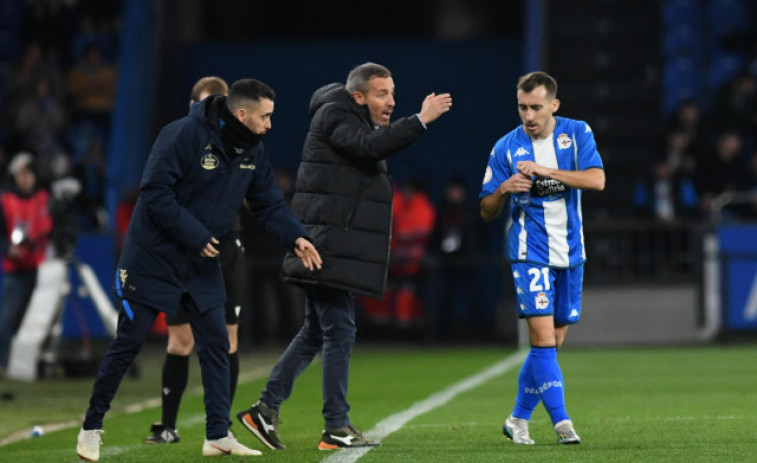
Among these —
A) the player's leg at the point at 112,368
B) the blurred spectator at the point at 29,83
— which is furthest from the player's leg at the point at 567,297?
the blurred spectator at the point at 29,83

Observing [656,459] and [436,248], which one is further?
[436,248]

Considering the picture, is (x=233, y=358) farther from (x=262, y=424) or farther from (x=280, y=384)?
(x=262, y=424)

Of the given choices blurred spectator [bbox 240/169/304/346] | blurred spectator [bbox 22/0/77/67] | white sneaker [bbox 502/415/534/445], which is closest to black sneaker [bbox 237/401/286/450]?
white sneaker [bbox 502/415/534/445]

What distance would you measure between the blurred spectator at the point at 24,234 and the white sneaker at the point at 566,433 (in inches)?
297

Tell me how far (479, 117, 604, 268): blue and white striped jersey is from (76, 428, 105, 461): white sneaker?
2.34 m

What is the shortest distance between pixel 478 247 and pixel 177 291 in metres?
12.4

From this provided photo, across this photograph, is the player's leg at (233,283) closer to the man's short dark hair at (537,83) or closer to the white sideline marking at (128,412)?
the white sideline marking at (128,412)

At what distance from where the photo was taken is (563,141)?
8.25 m

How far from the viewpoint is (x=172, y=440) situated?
881cm

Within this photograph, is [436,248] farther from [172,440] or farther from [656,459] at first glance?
[656,459]

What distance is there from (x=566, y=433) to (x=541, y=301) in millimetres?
691

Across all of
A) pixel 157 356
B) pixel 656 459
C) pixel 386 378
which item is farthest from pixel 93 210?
pixel 656 459

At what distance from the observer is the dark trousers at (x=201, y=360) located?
772cm

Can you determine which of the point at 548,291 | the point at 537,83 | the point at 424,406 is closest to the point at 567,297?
the point at 548,291
